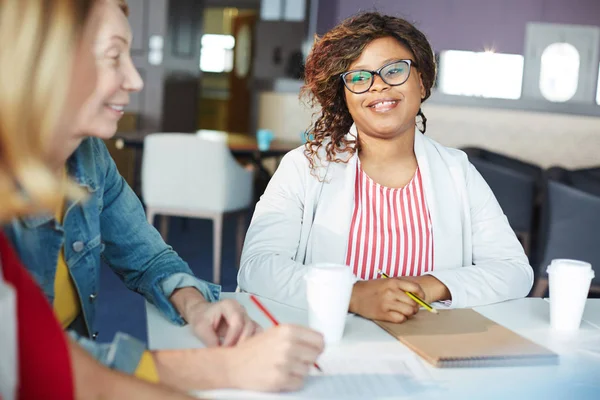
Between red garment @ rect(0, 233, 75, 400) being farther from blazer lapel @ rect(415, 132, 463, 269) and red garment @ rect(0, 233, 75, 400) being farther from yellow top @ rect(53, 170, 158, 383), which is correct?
blazer lapel @ rect(415, 132, 463, 269)

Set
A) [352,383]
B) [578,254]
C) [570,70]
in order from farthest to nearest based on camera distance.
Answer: [570,70], [578,254], [352,383]

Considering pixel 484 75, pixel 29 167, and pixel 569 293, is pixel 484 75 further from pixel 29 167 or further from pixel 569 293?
pixel 29 167

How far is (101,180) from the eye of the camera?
5.35ft

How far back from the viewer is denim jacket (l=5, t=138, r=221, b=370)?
142 centimetres

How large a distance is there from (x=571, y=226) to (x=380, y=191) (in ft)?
6.94

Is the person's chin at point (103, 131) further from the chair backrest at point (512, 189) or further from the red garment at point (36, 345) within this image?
Result: the chair backrest at point (512, 189)

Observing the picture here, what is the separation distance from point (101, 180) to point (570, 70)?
5.72 meters

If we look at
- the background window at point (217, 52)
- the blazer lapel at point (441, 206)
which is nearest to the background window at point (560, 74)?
the blazer lapel at point (441, 206)

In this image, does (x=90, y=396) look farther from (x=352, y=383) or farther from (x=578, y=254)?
(x=578, y=254)

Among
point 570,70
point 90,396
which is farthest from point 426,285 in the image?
point 570,70

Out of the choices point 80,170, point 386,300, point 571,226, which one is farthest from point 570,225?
point 80,170

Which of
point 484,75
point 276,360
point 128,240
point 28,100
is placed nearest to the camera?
point 28,100

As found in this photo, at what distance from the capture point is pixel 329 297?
138 centimetres

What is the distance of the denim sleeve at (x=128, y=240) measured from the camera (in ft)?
5.48
